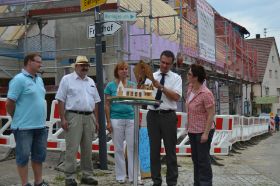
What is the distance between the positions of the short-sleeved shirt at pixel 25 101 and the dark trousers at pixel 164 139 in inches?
60.0

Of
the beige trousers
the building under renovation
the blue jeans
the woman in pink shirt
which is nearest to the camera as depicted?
the blue jeans

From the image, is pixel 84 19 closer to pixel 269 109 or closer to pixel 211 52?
pixel 211 52

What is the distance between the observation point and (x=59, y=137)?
962 centimetres

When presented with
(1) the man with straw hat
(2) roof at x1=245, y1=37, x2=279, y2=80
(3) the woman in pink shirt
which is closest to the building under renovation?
(1) the man with straw hat

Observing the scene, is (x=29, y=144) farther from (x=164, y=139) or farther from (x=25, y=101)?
(x=164, y=139)

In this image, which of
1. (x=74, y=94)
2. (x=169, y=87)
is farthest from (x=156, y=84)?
(x=74, y=94)

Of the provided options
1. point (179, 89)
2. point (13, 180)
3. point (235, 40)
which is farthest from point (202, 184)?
point (235, 40)

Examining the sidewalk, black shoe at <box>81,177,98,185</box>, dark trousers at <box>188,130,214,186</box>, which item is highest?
dark trousers at <box>188,130,214,186</box>

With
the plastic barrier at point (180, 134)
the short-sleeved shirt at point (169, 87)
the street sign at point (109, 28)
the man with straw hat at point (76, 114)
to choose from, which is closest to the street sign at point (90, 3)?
the street sign at point (109, 28)

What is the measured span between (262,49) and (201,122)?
4916 centimetres

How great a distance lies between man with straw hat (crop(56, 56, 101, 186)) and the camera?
265 inches

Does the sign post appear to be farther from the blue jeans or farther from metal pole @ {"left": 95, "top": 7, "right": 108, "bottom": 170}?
the blue jeans

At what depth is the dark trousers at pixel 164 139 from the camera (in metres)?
6.40

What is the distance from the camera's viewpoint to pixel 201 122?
6242 millimetres
